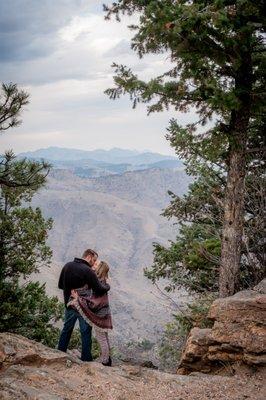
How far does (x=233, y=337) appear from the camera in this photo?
7879 millimetres

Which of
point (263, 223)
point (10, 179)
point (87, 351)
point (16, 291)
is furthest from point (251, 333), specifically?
point (16, 291)

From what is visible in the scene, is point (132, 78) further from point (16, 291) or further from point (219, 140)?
point (16, 291)

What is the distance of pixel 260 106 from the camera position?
9.55 m

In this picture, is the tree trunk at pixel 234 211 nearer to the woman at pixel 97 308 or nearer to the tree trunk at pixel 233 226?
the tree trunk at pixel 233 226

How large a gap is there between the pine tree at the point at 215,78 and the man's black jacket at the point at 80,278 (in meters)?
4.02

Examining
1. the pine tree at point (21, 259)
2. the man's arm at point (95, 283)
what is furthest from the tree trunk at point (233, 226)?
the pine tree at point (21, 259)

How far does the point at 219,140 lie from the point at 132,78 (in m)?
2.57

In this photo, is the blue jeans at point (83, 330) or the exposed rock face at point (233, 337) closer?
the blue jeans at point (83, 330)

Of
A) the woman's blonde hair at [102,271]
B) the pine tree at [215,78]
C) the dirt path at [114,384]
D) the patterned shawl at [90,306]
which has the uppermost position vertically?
the pine tree at [215,78]

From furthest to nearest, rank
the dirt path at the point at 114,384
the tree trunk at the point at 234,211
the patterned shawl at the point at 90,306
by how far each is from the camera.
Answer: the tree trunk at the point at 234,211
the patterned shawl at the point at 90,306
the dirt path at the point at 114,384

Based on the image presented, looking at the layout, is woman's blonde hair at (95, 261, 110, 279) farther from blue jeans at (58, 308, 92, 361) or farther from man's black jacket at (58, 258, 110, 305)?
blue jeans at (58, 308, 92, 361)

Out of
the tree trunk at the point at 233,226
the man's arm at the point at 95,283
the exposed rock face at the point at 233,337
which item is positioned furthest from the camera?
the tree trunk at the point at 233,226

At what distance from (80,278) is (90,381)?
164cm

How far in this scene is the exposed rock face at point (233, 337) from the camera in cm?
765
